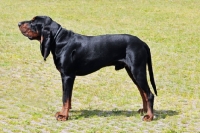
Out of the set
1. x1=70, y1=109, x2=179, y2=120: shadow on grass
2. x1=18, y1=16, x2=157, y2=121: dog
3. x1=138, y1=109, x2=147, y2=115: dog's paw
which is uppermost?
x1=18, y1=16, x2=157, y2=121: dog

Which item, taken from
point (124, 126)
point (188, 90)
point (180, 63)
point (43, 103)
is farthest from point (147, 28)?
point (124, 126)

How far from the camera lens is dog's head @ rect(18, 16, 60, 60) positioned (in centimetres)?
859

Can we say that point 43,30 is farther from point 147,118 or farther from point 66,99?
point 147,118

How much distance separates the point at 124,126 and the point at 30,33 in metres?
2.45

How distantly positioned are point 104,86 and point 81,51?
362 centimetres

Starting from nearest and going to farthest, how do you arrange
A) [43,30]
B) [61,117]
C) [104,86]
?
1. [61,117]
2. [43,30]
3. [104,86]

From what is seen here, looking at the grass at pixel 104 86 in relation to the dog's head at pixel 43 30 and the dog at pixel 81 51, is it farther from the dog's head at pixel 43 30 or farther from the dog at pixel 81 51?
the dog's head at pixel 43 30

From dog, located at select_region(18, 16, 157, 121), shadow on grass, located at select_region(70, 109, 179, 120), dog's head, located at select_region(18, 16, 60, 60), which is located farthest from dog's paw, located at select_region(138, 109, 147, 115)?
dog's head, located at select_region(18, 16, 60, 60)

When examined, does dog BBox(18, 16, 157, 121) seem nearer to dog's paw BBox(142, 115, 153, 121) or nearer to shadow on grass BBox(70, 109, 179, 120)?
dog's paw BBox(142, 115, 153, 121)

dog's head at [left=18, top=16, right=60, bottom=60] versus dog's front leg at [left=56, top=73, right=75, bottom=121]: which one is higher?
dog's head at [left=18, top=16, right=60, bottom=60]

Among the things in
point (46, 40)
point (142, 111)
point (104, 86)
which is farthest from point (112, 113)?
point (104, 86)

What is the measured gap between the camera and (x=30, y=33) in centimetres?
864

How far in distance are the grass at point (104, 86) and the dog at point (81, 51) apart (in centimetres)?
59

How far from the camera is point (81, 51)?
28.6 feet
